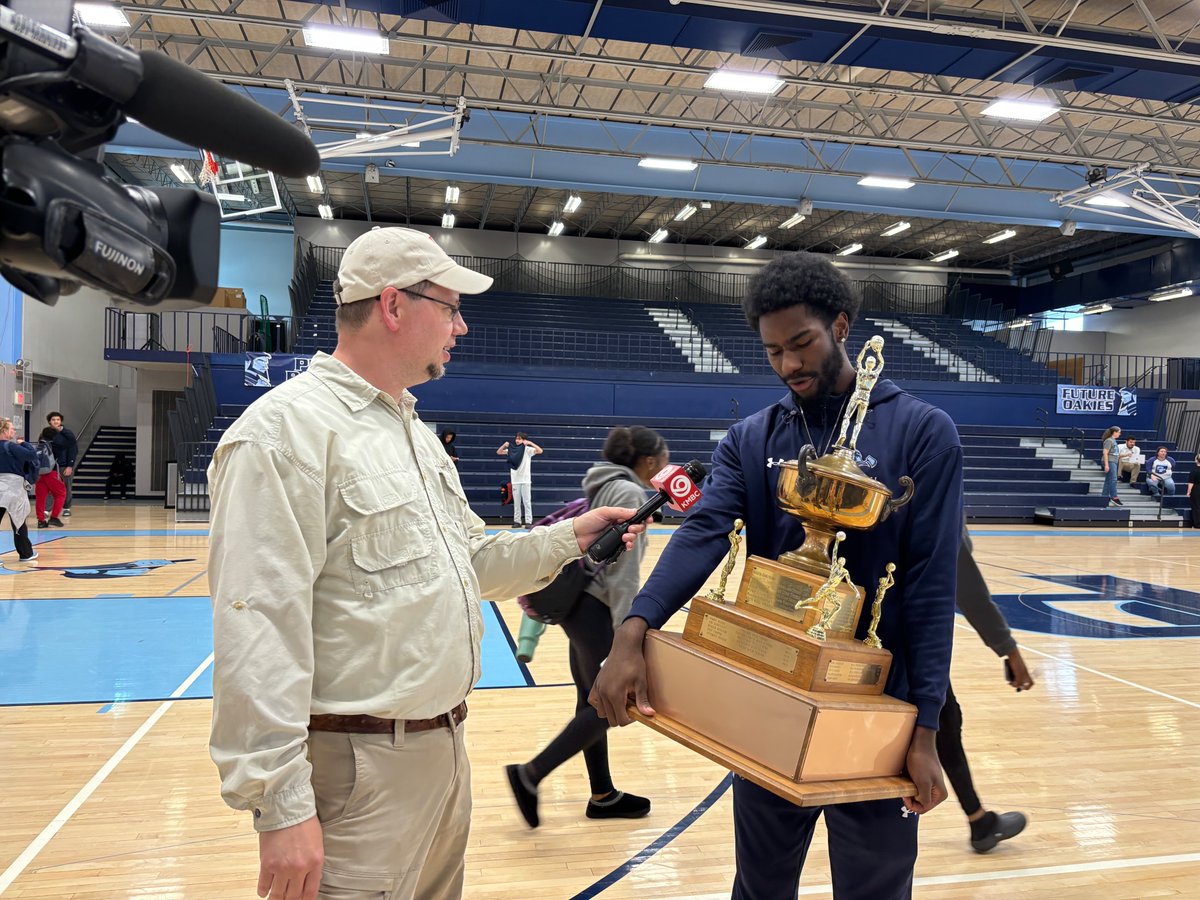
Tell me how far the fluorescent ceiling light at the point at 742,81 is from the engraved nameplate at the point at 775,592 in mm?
10463

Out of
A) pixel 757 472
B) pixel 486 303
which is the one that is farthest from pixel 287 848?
pixel 486 303

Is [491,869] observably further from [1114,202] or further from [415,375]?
[1114,202]

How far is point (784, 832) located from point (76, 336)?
22.0 m

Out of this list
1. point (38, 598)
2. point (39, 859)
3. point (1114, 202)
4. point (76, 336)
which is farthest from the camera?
point (76, 336)

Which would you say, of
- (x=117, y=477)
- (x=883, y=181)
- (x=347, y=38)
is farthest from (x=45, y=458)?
(x=883, y=181)

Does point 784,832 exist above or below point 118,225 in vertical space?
below

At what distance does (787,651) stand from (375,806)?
2.50 feet

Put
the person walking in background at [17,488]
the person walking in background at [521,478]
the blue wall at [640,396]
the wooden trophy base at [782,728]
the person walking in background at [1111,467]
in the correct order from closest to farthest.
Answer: the wooden trophy base at [782,728]
the person walking in background at [17,488]
the person walking in background at [521,478]
the person walking in background at [1111,467]
the blue wall at [640,396]

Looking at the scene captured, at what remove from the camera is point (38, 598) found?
7406 millimetres

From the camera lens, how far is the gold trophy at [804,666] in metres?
1.40

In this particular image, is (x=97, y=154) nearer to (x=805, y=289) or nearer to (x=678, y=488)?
(x=805, y=289)

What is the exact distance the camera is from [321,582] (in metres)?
1.46

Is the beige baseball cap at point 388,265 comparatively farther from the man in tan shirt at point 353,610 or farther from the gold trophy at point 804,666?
the gold trophy at point 804,666

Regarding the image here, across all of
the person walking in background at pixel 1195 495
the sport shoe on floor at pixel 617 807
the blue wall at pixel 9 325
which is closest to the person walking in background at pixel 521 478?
the blue wall at pixel 9 325
